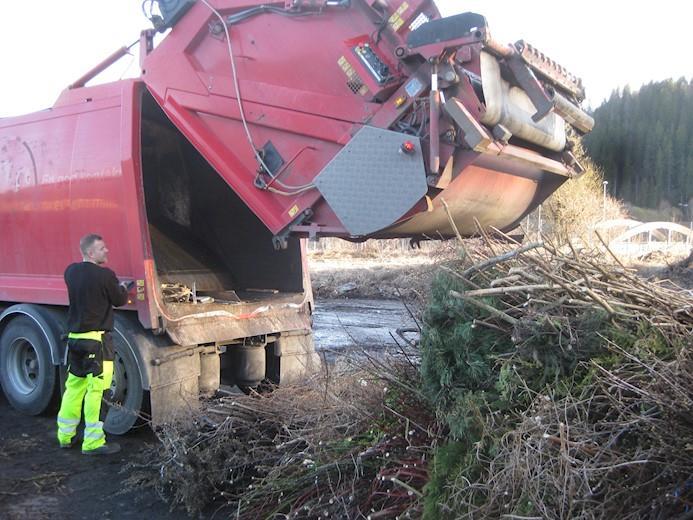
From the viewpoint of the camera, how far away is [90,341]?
186 inches

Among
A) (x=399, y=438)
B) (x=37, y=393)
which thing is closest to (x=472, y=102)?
(x=399, y=438)

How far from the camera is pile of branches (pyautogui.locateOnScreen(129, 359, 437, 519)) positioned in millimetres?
3102

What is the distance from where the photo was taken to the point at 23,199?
580 centimetres

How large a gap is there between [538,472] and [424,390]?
→ 95 cm

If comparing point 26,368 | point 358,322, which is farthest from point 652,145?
point 26,368

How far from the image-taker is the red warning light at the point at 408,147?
3.85m

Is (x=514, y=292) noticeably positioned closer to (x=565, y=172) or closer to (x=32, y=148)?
(x=565, y=172)

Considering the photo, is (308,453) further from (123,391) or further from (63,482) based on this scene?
(123,391)

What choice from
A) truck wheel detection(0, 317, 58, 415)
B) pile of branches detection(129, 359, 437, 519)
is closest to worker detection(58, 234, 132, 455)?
pile of branches detection(129, 359, 437, 519)

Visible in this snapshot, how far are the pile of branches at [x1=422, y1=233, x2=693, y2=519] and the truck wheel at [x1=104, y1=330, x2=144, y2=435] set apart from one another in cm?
263

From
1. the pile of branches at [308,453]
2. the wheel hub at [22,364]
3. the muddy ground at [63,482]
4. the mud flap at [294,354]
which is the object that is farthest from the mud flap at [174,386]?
the wheel hub at [22,364]

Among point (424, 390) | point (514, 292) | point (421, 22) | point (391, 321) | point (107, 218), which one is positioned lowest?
point (391, 321)

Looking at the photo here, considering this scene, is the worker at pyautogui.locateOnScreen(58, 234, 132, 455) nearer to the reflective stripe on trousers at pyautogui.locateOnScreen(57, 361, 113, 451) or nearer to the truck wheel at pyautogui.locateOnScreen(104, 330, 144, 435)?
the reflective stripe on trousers at pyautogui.locateOnScreen(57, 361, 113, 451)

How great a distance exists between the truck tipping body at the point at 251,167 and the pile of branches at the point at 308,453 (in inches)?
38.1
